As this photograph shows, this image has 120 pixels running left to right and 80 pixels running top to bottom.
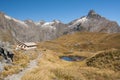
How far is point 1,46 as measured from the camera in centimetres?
6141

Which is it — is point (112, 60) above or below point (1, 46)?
below

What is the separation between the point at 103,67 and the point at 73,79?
404 inches

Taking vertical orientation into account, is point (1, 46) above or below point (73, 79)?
above

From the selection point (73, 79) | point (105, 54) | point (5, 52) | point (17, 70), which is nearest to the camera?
point (73, 79)

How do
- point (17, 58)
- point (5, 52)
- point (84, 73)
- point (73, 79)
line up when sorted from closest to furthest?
point (73, 79) → point (84, 73) → point (5, 52) → point (17, 58)

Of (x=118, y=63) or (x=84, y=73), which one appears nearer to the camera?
(x=84, y=73)

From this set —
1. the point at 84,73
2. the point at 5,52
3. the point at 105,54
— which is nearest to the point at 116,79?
the point at 84,73

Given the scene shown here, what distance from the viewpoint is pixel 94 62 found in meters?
50.5

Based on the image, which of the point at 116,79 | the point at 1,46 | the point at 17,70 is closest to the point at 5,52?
the point at 1,46

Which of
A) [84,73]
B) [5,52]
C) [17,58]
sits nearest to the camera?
[84,73]

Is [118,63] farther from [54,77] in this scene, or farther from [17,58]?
[17,58]

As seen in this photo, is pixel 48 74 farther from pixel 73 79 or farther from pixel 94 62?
pixel 94 62

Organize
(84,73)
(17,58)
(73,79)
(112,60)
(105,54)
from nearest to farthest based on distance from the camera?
1. (73,79)
2. (84,73)
3. (112,60)
4. (105,54)
5. (17,58)

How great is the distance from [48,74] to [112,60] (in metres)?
15.5
